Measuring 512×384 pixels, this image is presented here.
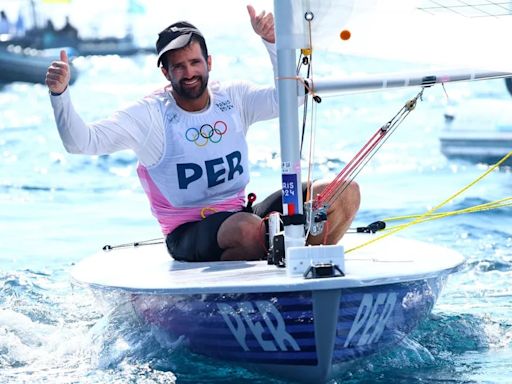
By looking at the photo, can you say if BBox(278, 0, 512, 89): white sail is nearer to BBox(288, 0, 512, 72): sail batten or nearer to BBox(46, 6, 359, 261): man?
BBox(288, 0, 512, 72): sail batten

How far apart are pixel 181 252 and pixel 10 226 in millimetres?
4896

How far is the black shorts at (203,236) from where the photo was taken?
15.1ft

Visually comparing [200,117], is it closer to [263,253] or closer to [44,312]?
[263,253]

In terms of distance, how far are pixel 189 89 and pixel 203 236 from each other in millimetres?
641

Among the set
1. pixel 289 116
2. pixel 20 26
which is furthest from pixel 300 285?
pixel 20 26

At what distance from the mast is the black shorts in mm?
483

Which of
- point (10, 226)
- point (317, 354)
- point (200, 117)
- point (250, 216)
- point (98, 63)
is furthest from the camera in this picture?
point (98, 63)

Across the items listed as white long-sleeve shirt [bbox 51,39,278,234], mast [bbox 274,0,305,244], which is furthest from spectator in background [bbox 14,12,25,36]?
mast [bbox 274,0,305,244]

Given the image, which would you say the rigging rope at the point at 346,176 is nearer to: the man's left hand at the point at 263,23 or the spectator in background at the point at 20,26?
the man's left hand at the point at 263,23

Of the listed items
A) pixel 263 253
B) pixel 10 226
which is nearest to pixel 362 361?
pixel 263 253

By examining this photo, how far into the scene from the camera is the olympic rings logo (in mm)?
4770

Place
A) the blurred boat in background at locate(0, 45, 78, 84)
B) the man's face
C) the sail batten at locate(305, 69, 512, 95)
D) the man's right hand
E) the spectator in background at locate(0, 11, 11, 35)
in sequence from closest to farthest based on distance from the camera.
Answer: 1. the sail batten at locate(305, 69, 512, 95)
2. the man's right hand
3. the man's face
4. the blurred boat in background at locate(0, 45, 78, 84)
5. the spectator in background at locate(0, 11, 11, 35)

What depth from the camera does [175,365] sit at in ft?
14.2

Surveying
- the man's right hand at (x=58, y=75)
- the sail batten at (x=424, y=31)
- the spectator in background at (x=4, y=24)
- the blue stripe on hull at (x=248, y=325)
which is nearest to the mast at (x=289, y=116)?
the sail batten at (x=424, y=31)
